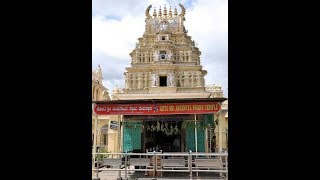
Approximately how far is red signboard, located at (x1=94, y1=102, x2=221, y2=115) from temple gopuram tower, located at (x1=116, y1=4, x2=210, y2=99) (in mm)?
9864

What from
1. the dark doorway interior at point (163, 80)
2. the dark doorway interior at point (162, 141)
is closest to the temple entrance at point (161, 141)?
the dark doorway interior at point (162, 141)

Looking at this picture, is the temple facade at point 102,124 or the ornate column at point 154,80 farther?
the ornate column at point 154,80

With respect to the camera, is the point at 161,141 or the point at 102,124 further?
the point at 102,124

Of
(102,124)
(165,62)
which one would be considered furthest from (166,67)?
(102,124)

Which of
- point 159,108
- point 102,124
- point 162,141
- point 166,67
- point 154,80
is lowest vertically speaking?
point 162,141

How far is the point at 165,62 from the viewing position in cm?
2177

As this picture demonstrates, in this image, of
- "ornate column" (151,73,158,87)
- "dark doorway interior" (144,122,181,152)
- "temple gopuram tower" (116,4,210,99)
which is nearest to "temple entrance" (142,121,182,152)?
"dark doorway interior" (144,122,181,152)

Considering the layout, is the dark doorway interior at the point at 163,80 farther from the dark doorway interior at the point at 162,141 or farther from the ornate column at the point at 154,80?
the dark doorway interior at the point at 162,141

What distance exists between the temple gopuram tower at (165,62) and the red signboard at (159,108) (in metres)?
9.86

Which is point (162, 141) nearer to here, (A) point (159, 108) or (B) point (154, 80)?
(A) point (159, 108)

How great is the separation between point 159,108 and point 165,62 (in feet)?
40.9

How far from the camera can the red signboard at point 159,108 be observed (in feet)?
30.3

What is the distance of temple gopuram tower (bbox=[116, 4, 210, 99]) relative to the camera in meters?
21.1

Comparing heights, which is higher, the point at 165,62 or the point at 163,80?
the point at 165,62
